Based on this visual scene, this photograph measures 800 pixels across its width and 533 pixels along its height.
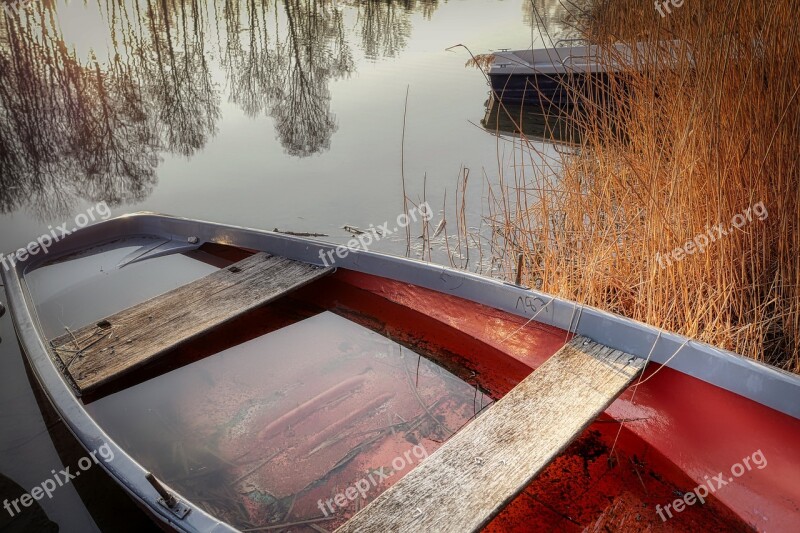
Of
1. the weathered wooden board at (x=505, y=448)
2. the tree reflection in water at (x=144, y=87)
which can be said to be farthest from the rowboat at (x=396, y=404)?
the tree reflection in water at (x=144, y=87)

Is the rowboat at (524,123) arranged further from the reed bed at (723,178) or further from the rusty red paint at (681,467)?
the rusty red paint at (681,467)

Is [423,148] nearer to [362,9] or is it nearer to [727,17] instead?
[727,17]

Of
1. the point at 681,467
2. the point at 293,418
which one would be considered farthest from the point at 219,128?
the point at 681,467

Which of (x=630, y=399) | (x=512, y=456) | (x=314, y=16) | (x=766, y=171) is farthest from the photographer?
(x=314, y=16)

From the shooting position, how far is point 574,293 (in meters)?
3.09

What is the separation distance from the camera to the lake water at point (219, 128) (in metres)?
4.37

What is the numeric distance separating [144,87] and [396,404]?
24.2 feet

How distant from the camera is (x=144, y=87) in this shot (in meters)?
8.24

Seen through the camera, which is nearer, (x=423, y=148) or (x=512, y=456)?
(x=512, y=456)

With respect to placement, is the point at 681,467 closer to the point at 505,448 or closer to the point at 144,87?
the point at 505,448

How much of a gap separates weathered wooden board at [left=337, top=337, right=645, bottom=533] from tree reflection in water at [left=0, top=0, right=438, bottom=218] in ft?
15.6

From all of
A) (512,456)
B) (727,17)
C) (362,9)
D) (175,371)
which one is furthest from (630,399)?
(362,9)

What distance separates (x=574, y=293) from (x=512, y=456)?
1.46 metres

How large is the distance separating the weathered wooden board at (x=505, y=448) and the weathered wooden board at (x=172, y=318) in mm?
1259
